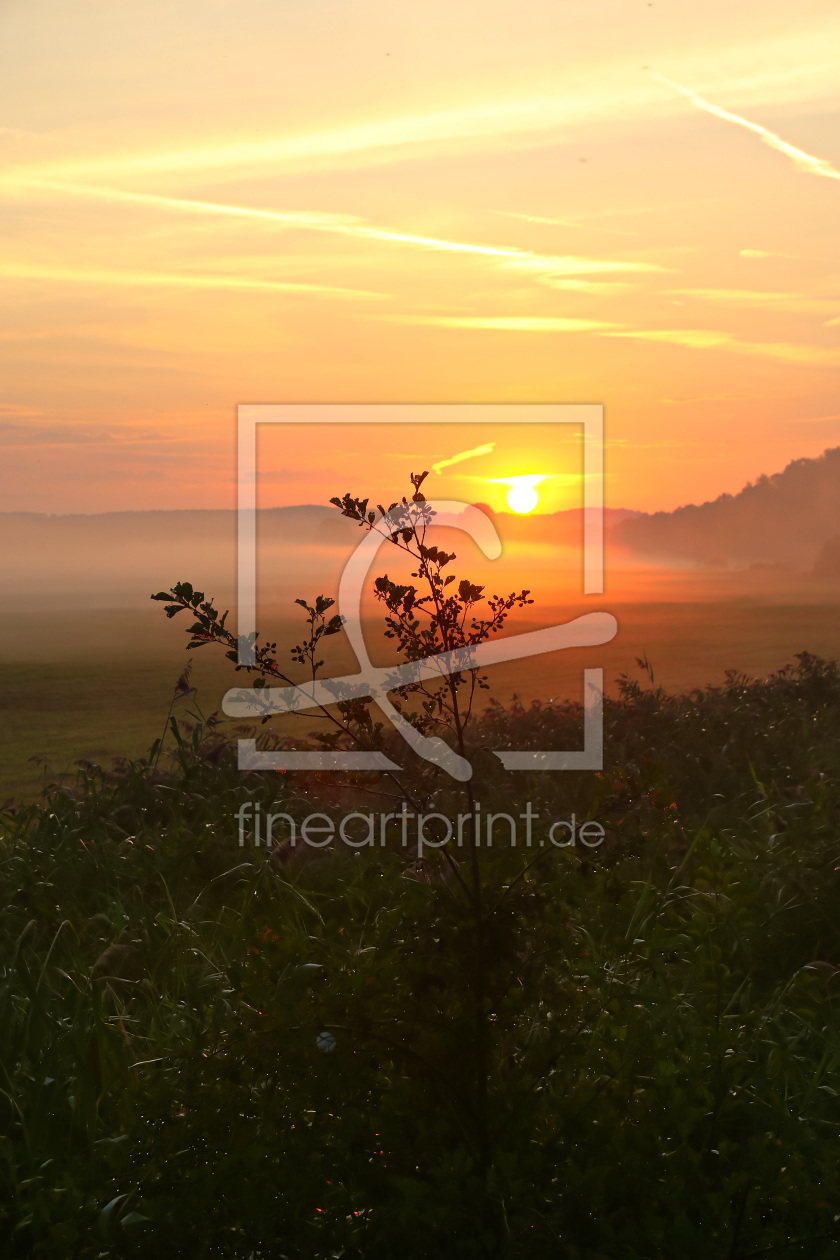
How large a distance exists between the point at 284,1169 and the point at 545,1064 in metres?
0.84

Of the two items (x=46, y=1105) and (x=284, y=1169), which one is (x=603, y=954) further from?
(x=46, y=1105)

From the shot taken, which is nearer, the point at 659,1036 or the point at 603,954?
the point at 659,1036

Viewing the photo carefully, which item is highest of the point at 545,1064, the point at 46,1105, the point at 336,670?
the point at 336,670

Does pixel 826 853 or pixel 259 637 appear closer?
pixel 259 637

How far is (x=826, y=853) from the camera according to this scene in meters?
5.31

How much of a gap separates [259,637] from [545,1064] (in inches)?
64.3

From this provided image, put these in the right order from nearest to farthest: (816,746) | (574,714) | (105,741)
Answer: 1. (816,746)
2. (574,714)
3. (105,741)

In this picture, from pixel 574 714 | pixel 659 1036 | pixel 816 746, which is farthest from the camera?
pixel 574 714

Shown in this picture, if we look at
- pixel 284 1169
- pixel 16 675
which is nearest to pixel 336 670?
pixel 284 1169

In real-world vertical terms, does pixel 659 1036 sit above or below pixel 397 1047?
below

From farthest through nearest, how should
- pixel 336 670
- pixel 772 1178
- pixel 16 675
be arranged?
pixel 16 675 → pixel 336 670 → pixel 772 1178

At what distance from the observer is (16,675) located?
11.8 metres

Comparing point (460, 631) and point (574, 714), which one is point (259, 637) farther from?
point (574, 714)

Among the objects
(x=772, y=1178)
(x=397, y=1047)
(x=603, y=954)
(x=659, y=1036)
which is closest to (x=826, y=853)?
(x=603, y=954)
